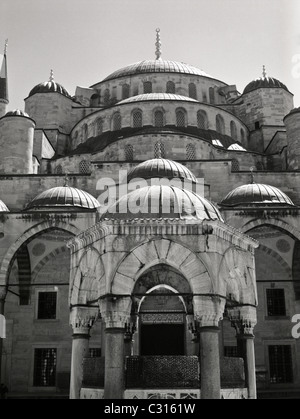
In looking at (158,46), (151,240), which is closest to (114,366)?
(151,240)

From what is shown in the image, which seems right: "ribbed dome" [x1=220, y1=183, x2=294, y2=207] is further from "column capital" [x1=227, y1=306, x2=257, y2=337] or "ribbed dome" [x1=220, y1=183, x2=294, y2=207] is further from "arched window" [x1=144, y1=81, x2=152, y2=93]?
"arched window" [x1=144, y1=81, x2=152, y2=93]

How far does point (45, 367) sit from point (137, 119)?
411 inches

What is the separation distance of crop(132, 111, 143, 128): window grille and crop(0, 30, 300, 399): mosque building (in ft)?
0.32

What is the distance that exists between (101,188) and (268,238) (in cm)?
575

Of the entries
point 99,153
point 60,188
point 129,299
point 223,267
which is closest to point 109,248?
point 129,299

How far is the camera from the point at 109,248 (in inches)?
241

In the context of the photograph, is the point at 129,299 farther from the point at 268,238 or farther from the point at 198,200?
the point at 268,238

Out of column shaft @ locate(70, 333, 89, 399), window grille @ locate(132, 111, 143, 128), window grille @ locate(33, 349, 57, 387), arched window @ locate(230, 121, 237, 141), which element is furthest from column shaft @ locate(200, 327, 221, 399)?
arched window @ locate(230, 121, 237, 141)

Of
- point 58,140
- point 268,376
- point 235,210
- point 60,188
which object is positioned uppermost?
point 58,140

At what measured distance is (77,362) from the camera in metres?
6.52

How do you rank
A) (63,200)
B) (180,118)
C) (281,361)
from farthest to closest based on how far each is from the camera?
(180,118) → (281,361) → (63,200)

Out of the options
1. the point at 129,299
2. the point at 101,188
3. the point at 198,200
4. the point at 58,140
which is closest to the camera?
the point at 129,299

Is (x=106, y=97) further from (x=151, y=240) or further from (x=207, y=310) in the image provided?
(x=207, y=310)

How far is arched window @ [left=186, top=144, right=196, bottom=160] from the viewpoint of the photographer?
63.1 feet
